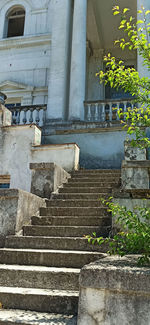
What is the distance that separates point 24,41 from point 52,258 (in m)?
14.1

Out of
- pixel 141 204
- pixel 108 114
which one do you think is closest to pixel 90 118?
pixel 108 114

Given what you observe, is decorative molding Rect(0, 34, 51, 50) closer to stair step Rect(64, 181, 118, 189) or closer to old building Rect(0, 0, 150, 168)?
old building Rect(0, 0, 150, 168)

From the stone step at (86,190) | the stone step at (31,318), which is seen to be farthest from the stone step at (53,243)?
the stone step at (86,190)

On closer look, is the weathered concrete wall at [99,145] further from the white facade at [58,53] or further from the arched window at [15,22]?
the arched window at [15,22]

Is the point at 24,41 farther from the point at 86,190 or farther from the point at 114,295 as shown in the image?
the point at 114,295

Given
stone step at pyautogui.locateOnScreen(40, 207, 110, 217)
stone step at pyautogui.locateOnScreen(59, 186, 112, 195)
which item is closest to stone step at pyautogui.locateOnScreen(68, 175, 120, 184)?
stone step at pyautogui.locateOnScreen(59, 186, 112, 195)

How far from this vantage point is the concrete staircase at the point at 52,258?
294 centimetres

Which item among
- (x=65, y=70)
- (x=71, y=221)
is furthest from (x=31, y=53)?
(x=71, y=221)

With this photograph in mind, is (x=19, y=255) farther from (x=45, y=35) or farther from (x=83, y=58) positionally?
(x=45, y=35)

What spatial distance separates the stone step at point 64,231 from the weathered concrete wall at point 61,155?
3406mm

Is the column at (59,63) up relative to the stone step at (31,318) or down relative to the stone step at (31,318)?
up

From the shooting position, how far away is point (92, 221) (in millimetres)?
4750

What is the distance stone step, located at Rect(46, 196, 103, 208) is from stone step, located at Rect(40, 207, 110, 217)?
0.92 ft

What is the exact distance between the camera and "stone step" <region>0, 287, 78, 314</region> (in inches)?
115
